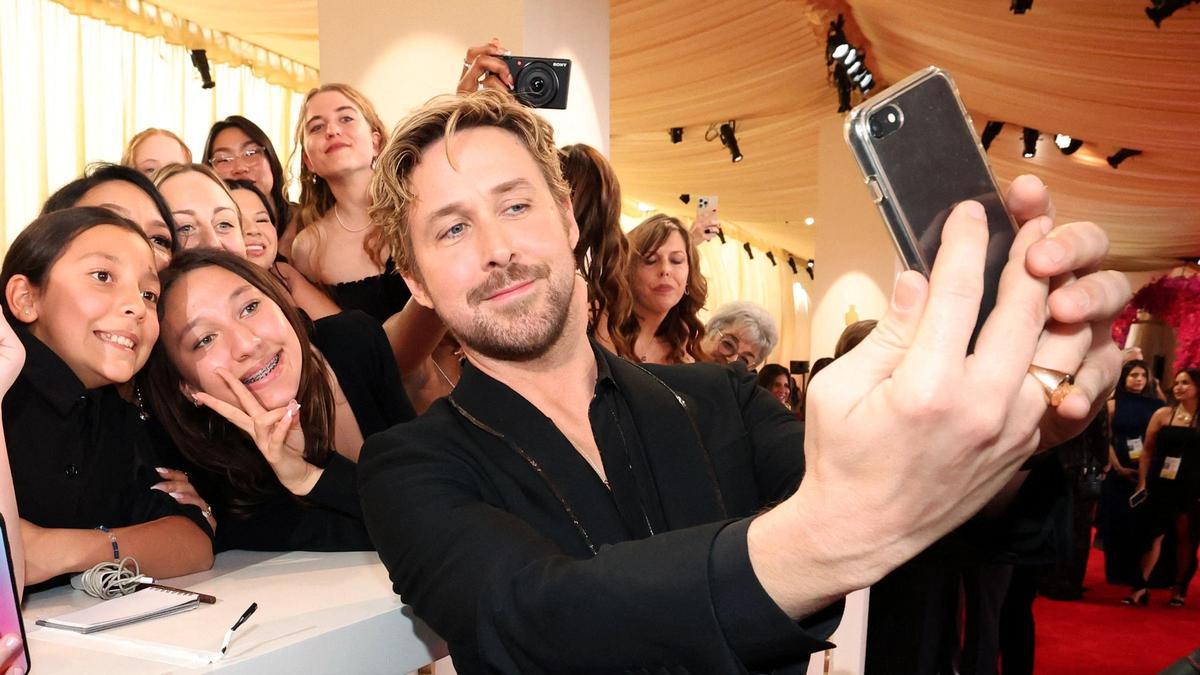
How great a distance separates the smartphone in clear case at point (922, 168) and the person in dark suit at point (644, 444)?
0.13 ft

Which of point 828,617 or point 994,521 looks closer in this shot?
point 828,617

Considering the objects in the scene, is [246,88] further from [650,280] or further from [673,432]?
[673,432]

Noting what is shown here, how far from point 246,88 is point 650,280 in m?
4.01

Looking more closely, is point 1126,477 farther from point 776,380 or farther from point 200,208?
point 200,208

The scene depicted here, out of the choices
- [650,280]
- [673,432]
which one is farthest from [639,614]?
[650,280]

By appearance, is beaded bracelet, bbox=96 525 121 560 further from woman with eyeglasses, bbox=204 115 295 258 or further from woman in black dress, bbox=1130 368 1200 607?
woman in black dress, bbox=1130 368 1200 607

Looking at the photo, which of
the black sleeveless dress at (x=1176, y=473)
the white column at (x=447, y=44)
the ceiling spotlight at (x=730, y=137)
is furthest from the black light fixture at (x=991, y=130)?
the white column at (x=447, y=44)

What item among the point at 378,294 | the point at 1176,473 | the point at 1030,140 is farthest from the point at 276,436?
the point at 1030,140

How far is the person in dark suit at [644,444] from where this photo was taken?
24.6 inches

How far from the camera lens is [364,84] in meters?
4.11

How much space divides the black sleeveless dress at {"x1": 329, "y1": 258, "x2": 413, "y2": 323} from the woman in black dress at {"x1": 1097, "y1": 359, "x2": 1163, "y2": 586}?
20.0 feet

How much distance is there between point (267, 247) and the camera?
9.80 ft

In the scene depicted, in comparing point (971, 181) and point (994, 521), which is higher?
point (971, 181)

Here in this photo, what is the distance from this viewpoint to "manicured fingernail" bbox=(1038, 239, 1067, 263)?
64 centimetres
